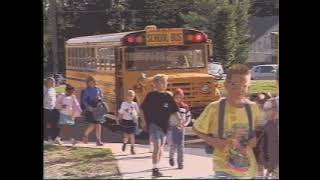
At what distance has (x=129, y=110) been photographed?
702cm

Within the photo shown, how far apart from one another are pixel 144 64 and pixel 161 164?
48.7 inches

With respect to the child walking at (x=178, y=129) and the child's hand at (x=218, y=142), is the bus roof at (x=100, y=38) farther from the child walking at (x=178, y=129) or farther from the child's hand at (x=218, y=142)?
the child's hand at (x=218, y=142)

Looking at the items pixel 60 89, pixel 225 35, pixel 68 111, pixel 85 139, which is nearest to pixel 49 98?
pixel 60 89

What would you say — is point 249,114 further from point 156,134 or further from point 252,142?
point 156,134

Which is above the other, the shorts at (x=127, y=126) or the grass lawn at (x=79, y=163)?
the shorts at (x=127, y=126)

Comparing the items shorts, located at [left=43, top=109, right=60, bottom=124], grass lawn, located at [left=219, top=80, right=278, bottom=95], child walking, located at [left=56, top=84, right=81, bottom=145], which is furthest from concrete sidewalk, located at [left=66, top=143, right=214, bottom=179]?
grass lawn, located at [left=219, top=80, right=278, bottom=95]

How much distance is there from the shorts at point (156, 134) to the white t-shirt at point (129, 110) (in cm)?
24

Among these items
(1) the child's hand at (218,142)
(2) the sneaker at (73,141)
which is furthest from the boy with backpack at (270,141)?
(2) the sneaker at (73,141)

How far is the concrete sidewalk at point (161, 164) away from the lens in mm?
7016

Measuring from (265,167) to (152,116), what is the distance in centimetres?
153

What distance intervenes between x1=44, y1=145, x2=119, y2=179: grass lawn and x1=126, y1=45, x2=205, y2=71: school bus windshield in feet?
3.71

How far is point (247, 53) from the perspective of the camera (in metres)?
6.91
